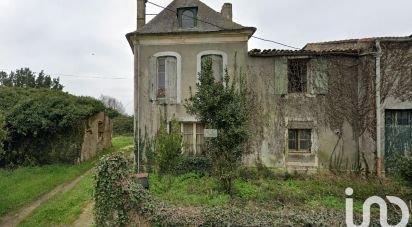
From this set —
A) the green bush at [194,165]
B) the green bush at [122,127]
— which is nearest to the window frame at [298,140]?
the green bush at [194,165]

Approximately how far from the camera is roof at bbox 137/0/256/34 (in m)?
13.1

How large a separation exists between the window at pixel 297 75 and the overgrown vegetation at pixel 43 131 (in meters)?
11.1

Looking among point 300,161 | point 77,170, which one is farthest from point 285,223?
point 77,170

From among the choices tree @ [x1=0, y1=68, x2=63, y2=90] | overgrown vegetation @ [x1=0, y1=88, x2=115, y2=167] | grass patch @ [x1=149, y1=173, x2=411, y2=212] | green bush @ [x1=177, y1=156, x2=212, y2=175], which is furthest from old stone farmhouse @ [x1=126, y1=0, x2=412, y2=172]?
tree @ [x1=0, y1=68, x2=63, y2=90]

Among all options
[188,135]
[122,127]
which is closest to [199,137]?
[188,135]

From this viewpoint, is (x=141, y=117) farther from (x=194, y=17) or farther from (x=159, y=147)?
(x=194, y=17)

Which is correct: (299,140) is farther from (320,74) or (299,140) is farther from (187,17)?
(187,17)

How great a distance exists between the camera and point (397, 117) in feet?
38.8

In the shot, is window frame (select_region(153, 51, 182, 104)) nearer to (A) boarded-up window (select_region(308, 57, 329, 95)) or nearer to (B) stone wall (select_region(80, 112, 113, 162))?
(A) boarded-up window (select_region(308, 57, 329, 95))

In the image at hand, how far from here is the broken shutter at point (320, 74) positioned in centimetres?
1244

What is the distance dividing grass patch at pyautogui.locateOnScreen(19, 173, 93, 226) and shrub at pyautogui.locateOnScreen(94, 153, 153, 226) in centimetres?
134

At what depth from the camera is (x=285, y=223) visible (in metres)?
6.27

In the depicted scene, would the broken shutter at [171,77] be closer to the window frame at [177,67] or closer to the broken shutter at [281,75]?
the window frame at [177,67]

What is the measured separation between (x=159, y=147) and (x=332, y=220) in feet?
19.9
